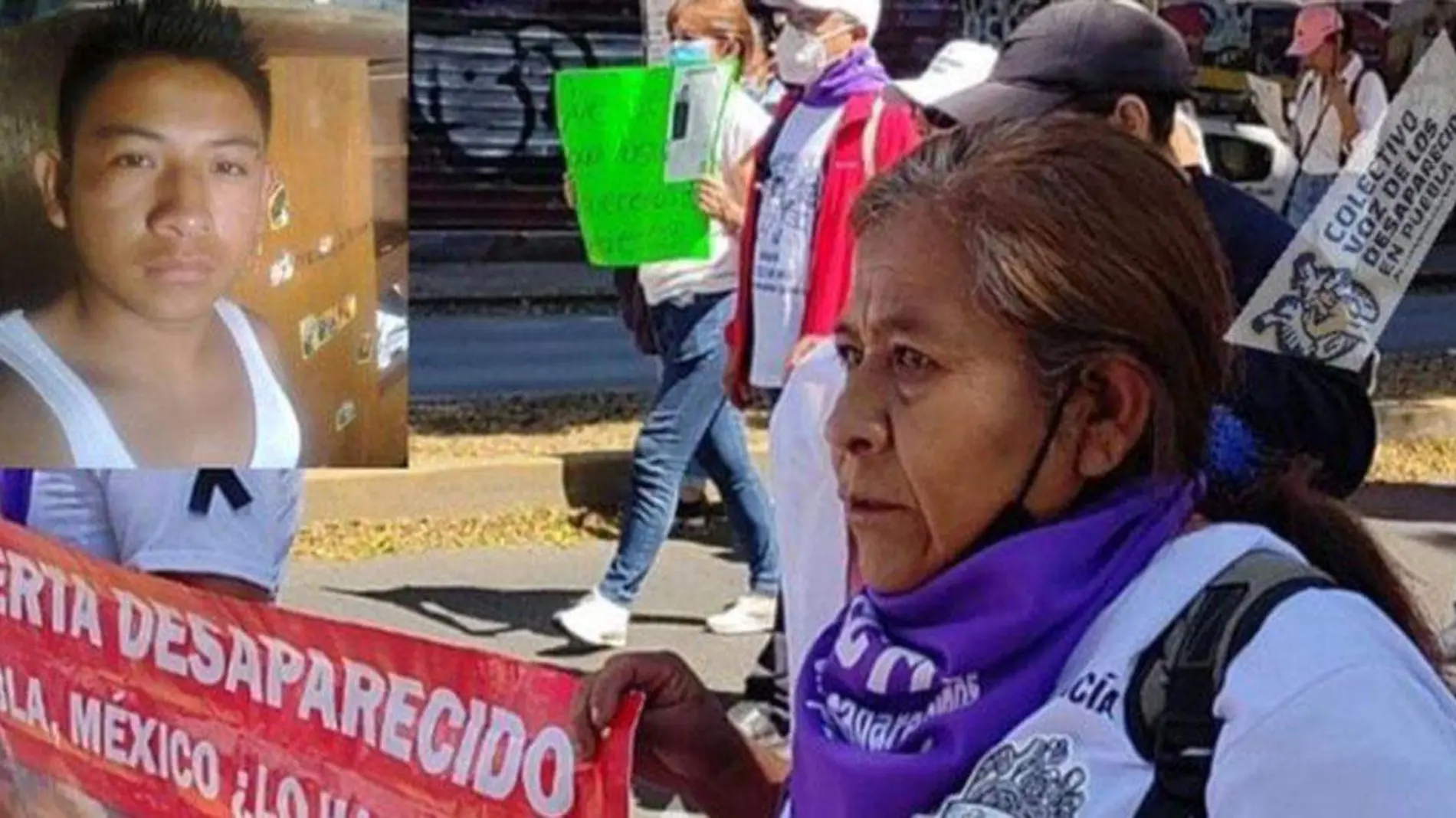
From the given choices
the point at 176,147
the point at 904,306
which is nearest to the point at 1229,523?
the point at 904,306

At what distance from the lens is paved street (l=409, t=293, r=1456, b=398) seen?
38.4 ft

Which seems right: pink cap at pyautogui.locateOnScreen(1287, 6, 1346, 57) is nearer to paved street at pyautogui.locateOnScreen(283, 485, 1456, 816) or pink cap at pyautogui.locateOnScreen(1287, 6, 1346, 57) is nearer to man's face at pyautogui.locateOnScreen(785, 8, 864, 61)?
paved street at pyautogui.locateOnScreen(283, 485, 1456, 816)

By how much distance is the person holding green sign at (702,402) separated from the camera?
236 inches

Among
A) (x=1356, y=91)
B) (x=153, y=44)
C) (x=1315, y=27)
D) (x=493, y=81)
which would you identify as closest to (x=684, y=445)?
(x=1356, y=91)

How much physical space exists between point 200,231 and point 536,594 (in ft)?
13.4

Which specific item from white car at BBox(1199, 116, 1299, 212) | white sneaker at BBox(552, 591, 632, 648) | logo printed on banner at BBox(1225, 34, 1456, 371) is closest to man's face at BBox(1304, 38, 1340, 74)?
white car at BBox(1199, 116, 1299, 212)

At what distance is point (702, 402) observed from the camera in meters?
6.60

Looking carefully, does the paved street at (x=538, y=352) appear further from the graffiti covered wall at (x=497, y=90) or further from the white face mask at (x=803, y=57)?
the white face mask at (x=803, y=57)

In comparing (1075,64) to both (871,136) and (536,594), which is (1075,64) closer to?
(871,136)

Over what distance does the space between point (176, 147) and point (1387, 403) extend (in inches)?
335

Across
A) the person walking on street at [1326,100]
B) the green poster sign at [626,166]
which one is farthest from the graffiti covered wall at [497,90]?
the green poster sign at [626,166]

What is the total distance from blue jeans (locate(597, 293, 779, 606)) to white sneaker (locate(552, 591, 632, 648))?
3 cm

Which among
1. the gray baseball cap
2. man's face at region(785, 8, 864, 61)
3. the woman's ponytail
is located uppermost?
the gray baseball cap

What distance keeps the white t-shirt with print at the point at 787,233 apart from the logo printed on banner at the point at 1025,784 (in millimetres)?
3989
